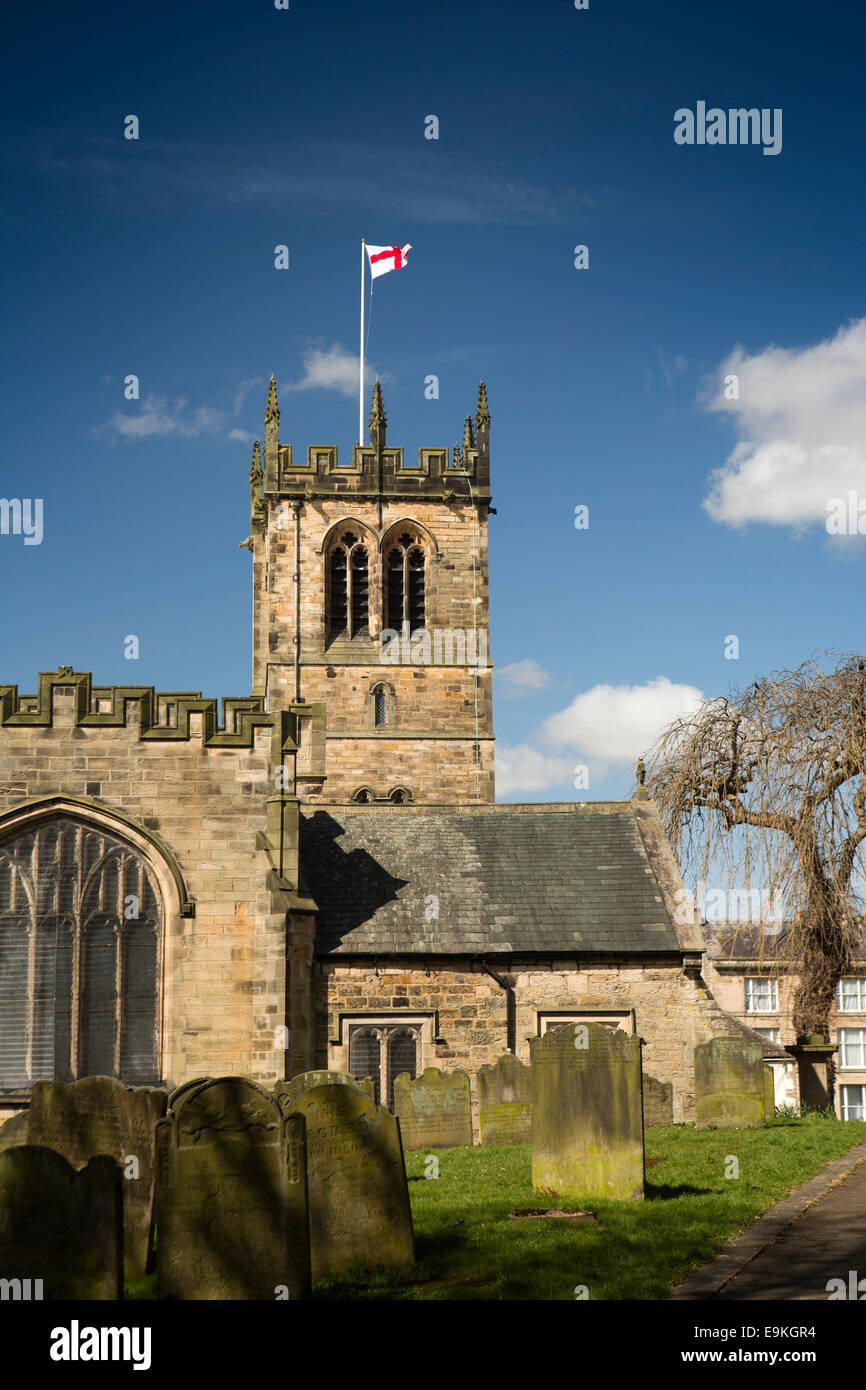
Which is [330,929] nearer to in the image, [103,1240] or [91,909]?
[91,909]

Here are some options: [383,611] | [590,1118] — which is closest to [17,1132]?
[590,1118]

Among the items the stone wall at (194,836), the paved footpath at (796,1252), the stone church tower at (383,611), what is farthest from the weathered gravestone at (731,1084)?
the stone church tower at (383,611)

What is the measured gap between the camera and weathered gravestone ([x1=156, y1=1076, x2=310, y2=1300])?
392 inches

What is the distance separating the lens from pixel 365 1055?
2300 cm

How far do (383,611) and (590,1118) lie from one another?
3214 cm

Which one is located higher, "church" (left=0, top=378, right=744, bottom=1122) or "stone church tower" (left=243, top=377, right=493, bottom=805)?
"stone church tower" (left=243, top=377, right=493, bottom=805)

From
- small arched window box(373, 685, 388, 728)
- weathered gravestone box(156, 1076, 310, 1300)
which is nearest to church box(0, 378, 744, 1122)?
weathered gravestone box(156, 1076, 310, 1300)

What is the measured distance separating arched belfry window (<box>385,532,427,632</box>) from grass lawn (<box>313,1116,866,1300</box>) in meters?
28.2

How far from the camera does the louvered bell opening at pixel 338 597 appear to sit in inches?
1768

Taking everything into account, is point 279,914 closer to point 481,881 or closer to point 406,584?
point 481,881

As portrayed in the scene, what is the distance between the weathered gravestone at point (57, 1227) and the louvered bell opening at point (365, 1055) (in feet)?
43.9

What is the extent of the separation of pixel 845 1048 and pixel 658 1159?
118ft

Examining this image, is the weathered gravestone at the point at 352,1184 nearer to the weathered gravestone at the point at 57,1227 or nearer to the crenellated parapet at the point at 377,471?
the weathered gravestone at the point at 57,1227

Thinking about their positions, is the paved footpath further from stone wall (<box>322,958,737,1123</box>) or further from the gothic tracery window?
the gothic tracery window
